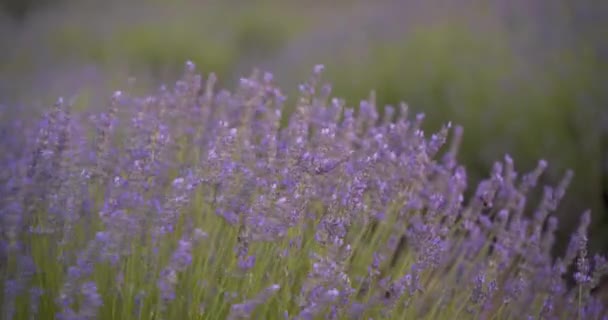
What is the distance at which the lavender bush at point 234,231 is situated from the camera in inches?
78.5

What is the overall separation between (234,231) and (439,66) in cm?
277

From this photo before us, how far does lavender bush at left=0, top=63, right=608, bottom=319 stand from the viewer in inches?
78.5

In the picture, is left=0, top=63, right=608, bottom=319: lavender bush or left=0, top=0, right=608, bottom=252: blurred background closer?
left=0, top=63, right=608, bottom=319: lavender bush

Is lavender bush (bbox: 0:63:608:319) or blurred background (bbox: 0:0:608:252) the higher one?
blurred background (bbox: 0:0:608:252)

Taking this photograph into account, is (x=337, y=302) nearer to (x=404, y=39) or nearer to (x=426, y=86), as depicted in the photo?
(x=426, y=86)

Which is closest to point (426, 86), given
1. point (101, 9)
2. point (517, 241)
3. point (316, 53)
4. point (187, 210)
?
point (316, 53)

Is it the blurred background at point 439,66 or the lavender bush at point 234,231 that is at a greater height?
the blurred background at point 439,66

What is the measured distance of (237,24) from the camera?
743 cm

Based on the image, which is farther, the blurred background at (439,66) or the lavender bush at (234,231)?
the blurred background at (439,66)

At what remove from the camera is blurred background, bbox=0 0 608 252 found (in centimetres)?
445

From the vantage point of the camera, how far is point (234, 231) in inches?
99.1

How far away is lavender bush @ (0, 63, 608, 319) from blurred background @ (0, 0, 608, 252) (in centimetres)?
96

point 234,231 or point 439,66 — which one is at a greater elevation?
point 439,66

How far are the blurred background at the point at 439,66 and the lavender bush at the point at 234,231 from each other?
37.9 inches
